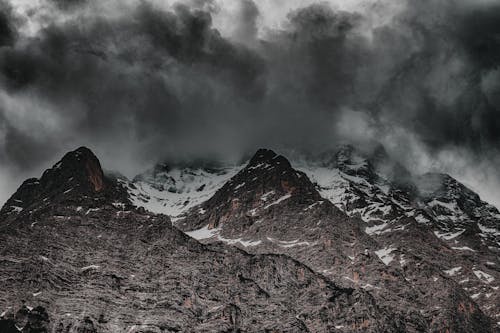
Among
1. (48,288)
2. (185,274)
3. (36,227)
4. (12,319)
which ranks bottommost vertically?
(12,319)

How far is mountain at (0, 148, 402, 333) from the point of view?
152 meters

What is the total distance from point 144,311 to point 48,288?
22722mm

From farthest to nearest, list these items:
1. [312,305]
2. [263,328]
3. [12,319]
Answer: [312,305] < [263,328] < [12,319]

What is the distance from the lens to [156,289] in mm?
167375

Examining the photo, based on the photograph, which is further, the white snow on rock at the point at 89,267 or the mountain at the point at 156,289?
the white snow on rock at the point at 89,267

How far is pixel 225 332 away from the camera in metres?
152

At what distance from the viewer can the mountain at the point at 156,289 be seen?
152m

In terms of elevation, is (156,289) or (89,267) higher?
(89,267)

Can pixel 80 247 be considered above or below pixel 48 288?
above

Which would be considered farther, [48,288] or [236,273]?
[236,273]

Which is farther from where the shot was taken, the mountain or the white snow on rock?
the white snow on rock

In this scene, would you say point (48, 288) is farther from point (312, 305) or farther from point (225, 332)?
point (312, 305)

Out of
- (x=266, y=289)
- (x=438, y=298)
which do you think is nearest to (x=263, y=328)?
(x=266, y=289)

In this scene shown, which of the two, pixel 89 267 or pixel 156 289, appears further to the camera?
pixel 89 267
